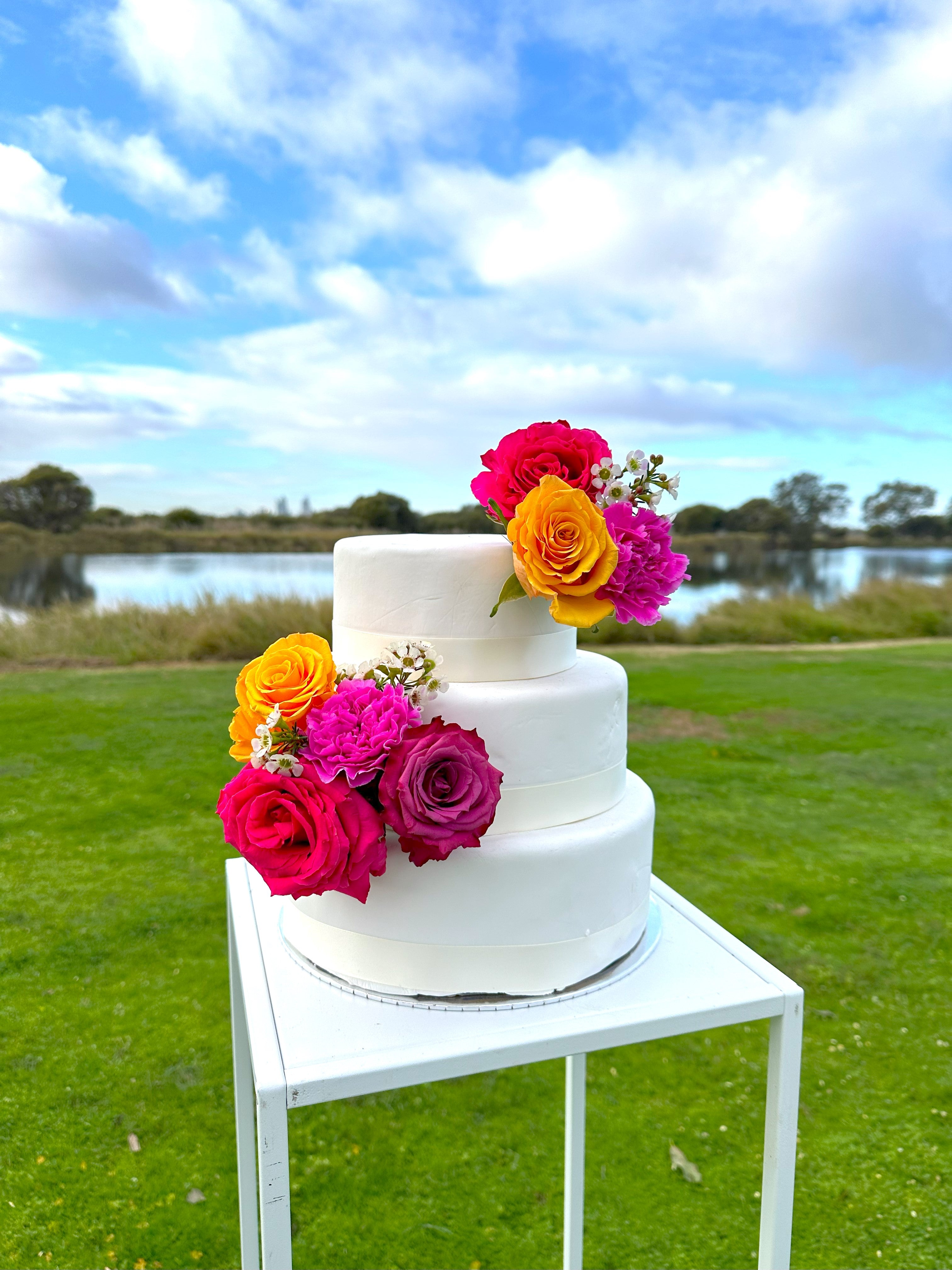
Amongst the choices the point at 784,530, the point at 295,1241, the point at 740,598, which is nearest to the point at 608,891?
the point at 295,1241

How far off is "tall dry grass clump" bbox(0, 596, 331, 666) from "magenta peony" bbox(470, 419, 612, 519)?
7.45 m

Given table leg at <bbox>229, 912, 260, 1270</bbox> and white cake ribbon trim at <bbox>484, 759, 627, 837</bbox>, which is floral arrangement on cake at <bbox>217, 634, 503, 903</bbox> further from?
table leg at <bbox>229, 912, 260, 1270</bbox>

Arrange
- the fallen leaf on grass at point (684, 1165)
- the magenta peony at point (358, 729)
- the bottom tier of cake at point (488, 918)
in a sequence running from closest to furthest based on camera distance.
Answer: the magenta peony at point (358, 729), the bottom tier of cake at point (488, 918), the fallen leaf on grass at point (684, 1165)

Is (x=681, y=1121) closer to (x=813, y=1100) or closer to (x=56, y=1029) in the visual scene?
(x=813, y=1100)

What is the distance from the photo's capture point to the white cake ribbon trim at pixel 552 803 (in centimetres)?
138

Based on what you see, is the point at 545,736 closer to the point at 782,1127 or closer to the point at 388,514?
the point at 782,1127

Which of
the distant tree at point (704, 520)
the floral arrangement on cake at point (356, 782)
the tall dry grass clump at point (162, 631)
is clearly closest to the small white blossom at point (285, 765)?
the floral arrangement on cake at point (356, 782)

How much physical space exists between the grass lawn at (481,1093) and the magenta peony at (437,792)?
1.48m

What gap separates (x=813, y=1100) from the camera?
8.38 ft

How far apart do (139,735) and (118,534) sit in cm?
1181

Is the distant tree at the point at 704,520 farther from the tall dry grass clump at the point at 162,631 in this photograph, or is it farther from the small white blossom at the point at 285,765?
the small white blossom at the point at 285,765

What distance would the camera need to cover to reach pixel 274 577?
10.7 m

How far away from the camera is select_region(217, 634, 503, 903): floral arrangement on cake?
121 centimetres

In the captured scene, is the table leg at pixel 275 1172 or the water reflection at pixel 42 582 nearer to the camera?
the table leg at pixel 275 1172
